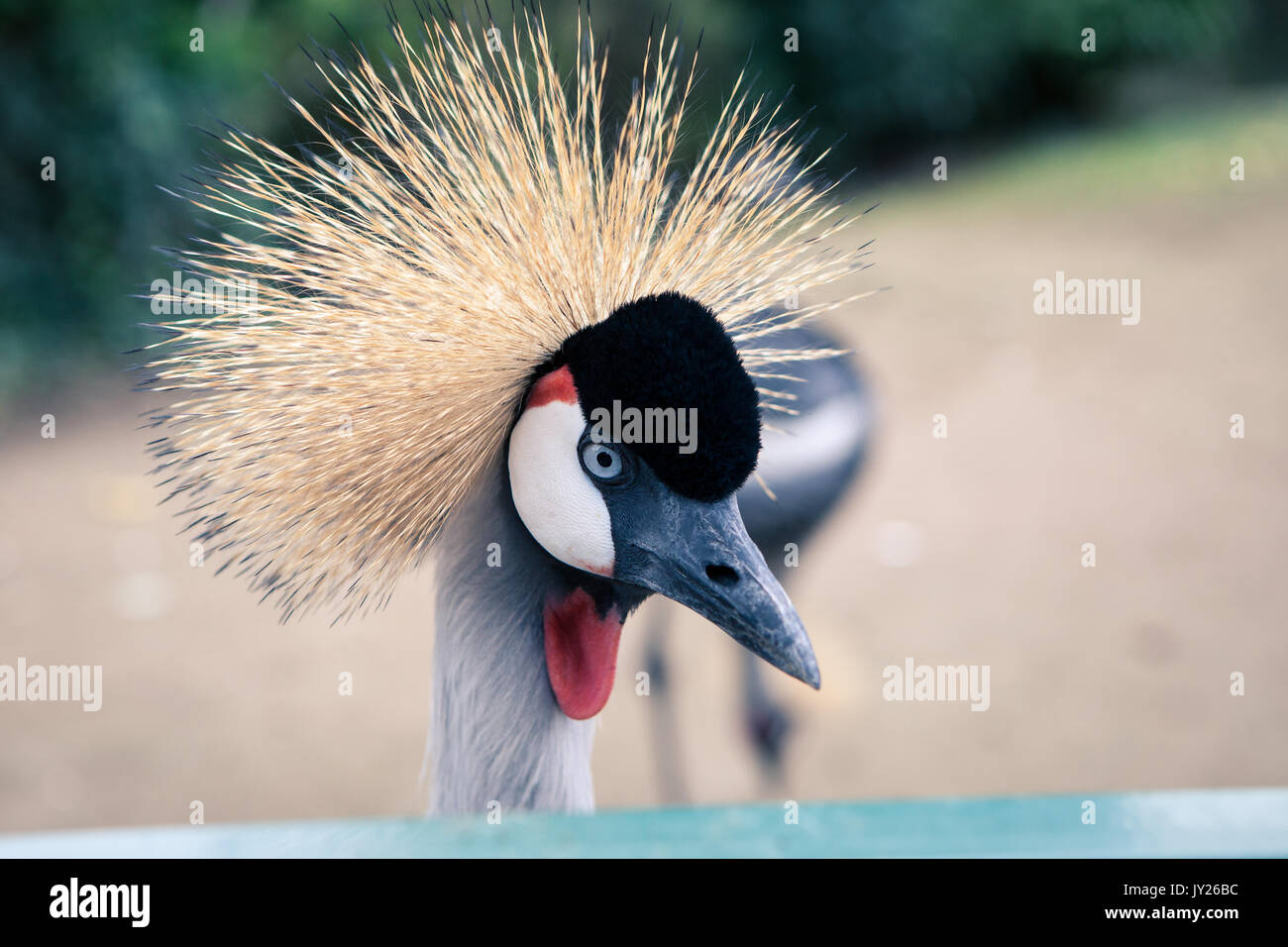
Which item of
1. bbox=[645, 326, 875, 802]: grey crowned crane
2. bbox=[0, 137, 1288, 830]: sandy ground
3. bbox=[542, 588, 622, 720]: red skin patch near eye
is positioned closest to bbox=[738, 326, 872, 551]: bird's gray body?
bbox=[645, 326, 875, 802]: grey crowned crane

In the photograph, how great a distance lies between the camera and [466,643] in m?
1.01

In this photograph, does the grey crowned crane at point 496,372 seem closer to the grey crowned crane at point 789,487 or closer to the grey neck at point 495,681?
the grey neck at point 495,681

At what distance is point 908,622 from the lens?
102 inches

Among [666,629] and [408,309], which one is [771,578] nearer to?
[408,309]

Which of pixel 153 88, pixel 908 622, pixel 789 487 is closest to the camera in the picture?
pixel 789 487

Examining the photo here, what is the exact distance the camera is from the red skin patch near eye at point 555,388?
89cm

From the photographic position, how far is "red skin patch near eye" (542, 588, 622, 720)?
39.8 inches

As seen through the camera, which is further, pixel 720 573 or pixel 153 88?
pixel 153 88

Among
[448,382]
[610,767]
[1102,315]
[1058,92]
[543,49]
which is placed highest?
[1058,92]

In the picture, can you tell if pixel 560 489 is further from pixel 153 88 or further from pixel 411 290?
pixel 153 88

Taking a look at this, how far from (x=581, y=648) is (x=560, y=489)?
190 mm

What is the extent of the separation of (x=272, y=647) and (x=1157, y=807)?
7.11 feet

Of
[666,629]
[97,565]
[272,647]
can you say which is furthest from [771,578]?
[97,565]

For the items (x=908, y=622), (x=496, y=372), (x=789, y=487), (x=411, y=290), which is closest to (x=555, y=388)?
(x=496, y=372)
